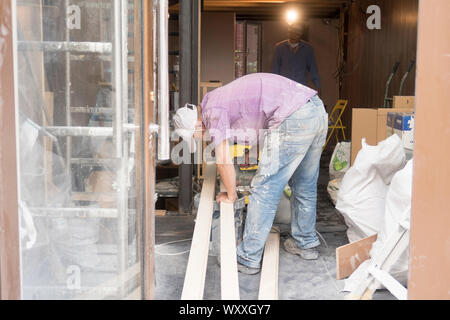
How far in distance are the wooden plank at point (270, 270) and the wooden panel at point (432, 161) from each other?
926mm

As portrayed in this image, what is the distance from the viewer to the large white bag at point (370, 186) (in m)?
3.43

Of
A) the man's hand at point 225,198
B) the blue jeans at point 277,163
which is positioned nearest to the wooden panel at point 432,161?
the blue jeans at point 277,163

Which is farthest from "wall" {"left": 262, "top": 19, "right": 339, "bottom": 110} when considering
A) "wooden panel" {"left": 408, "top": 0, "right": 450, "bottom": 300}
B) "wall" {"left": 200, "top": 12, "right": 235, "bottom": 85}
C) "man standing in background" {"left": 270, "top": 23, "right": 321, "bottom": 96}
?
"wooden panel" {"left": 408, "top": 0, "right": 450, "bottom": 300}

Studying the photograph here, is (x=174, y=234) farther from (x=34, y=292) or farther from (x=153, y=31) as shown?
(x=34, y=292)

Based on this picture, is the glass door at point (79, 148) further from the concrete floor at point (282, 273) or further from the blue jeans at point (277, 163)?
the blue jeans at point (277, 163)

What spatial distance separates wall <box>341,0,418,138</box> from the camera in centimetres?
647

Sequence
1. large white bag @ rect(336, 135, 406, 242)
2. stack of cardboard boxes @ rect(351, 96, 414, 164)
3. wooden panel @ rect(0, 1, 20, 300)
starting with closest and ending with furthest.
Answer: wooden panel @ rect(0, 1, 20, 300) → large white bag @ rect(336, 135, 406, 242) → stack of cardboard boxes @ rect(351, 96, 414, 164)

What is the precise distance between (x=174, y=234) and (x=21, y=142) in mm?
2582

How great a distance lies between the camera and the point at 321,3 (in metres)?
9.34

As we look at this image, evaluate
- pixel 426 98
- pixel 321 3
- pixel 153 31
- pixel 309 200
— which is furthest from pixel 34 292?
pixel 321 3

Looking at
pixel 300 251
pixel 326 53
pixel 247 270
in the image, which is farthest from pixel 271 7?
pixel 247 270

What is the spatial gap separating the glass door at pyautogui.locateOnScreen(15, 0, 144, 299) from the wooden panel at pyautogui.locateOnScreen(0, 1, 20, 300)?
0.06 meters

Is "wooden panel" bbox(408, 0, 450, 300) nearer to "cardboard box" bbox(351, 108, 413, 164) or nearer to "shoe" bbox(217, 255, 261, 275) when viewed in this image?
"shoe" bbox(217, 255, 261, 275)

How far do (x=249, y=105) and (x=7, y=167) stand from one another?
6.24 ft
